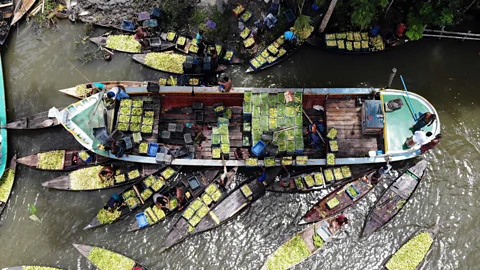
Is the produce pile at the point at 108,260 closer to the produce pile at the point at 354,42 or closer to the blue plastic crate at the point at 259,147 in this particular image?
the blue plastic crate at the point at 259,147

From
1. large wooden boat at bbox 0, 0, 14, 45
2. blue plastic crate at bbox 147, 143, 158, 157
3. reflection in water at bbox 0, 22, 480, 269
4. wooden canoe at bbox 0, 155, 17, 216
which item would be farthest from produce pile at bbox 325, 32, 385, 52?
large wooden boat at bbox 0, 0, 14, 45

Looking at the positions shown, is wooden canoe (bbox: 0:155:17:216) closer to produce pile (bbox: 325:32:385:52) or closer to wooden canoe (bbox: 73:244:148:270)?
wooden canoe (bbox: 73:244:148:270)

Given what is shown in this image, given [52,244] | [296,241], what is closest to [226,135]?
[296,241]

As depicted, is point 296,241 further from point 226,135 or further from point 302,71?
point 302,71

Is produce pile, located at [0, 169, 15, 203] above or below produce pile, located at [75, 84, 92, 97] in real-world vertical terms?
below

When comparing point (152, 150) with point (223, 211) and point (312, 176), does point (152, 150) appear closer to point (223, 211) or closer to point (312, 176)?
point (223, 211)

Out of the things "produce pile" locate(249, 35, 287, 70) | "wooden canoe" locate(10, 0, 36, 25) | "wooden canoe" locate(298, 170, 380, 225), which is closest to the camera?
"wooden canoe" locate(298, 170, 380, 225)

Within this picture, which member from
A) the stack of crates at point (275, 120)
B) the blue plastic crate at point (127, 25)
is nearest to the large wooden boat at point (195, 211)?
the stack of crates at point (275, 120)
